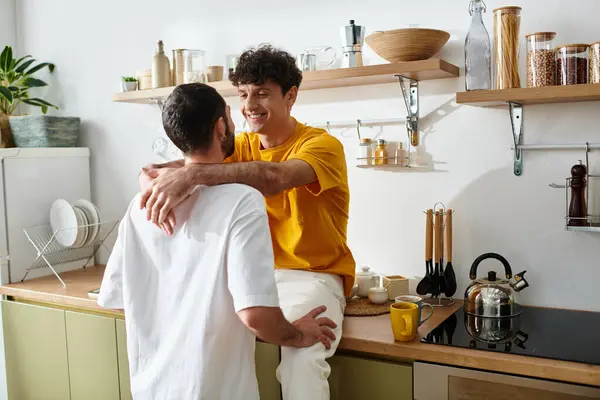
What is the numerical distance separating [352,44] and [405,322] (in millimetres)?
1061

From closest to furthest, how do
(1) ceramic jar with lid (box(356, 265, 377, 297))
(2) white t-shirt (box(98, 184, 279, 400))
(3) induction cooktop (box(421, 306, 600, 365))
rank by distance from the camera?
1. (2) white t-shirt (box(98, 184, 279, 400))
2. (3) induction cooktop (box(421, 306, 600, 365))
3. (1) ceramic jar with lid (box(356, 265, 377, 297))

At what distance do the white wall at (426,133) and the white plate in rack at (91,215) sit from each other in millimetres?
208

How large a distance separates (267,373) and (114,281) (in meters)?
0.55

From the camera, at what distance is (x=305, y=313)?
194cm

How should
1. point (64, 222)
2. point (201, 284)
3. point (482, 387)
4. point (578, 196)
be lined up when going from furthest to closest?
point (64, 222) → point (578, 196) → point (482, 387) → point (201, 284)

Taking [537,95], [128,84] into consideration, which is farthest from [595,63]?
[128,84]

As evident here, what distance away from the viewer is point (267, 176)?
191 centimetres

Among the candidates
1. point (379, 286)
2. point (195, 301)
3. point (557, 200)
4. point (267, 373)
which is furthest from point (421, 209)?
point (195, 301)

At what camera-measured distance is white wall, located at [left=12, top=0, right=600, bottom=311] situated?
2193 millimetres

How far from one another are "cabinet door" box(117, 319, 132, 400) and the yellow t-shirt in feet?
2.27

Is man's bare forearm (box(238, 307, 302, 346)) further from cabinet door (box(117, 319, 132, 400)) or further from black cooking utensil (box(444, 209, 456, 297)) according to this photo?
cabinet door (box(117, 319, 132, 400))

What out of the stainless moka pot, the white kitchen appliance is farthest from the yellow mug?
the white kitchen appliance

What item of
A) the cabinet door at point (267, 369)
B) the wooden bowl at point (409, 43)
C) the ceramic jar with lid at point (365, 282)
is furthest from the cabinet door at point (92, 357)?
the wooden bowl at point (409, 43)

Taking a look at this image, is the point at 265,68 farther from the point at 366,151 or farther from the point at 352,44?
the point at 366,151
